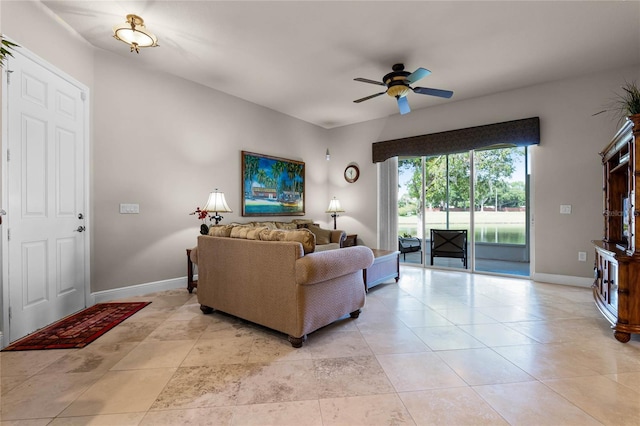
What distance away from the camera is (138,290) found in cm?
370

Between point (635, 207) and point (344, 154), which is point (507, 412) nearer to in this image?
point (635, 207)

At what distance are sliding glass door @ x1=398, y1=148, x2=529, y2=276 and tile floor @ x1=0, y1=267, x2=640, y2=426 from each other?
7.12 ft

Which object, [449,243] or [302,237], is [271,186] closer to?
[302,237]

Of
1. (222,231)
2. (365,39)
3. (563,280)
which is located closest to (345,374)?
(222,231)

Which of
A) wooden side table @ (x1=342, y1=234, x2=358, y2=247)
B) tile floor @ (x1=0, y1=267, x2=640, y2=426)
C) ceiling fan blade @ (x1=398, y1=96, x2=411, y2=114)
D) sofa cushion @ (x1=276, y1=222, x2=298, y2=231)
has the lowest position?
tile floor @ (x1=0, y1=267, x2=640, y2=426)

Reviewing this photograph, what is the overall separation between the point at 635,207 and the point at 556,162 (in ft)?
7.22

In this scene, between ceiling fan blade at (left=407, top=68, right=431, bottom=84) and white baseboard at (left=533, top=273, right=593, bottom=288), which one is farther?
white baseboard at (left=533, top=273, right=593, bottom=288)

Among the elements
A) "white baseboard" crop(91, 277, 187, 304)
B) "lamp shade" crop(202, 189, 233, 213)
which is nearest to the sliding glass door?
"lamp shade" crop(202, 189, 233, 213)

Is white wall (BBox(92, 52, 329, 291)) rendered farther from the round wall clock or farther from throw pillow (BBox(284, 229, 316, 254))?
throw pillow (BBox(284, 229, 316, 254))

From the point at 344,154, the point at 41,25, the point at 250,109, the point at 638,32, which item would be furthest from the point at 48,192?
the point at 638,32

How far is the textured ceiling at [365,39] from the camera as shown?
8.81 ft

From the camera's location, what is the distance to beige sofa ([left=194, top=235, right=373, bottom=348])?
2.29 meters

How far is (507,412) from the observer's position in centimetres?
153

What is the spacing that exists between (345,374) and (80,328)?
2.44 metres
